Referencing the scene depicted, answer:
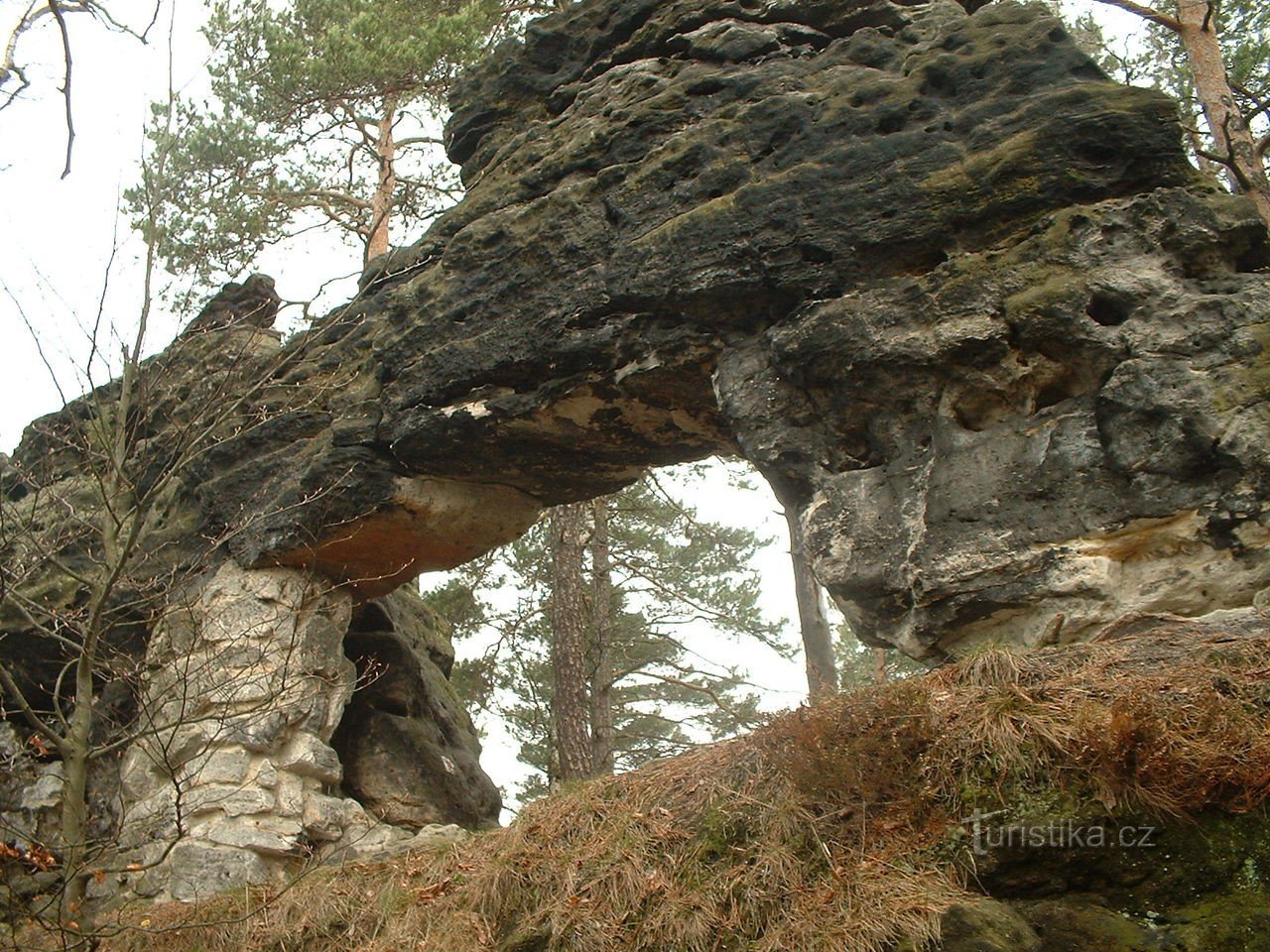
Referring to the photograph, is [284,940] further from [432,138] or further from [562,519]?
[432,138]

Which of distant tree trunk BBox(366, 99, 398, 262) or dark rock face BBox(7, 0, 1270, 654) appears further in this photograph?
distant tree trunk BBox(366, 99, 398, 262)

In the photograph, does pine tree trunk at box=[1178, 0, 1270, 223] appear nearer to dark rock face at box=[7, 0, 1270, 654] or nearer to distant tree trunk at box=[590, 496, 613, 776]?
dark rock face at box=[7, 0, 1270, 654]

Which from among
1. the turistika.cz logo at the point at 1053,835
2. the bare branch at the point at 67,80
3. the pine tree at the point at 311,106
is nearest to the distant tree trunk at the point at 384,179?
the pine tree at the point at 311,106

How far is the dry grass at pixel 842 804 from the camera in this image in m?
3.83

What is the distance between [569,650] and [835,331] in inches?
219

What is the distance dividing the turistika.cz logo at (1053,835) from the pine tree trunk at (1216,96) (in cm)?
626

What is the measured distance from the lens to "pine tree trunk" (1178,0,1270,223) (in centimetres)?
842

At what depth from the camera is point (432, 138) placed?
Answer: 13.6 m

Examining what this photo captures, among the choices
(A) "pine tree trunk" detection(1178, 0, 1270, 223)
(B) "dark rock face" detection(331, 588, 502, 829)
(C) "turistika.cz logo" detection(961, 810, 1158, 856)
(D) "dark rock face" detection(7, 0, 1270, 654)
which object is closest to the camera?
(C) "turistika.cz logo" detection(961, 810, 1158, 856)

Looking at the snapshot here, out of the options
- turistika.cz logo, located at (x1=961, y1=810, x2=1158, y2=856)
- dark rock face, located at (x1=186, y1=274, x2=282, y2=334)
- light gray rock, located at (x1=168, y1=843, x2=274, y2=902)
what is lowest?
turistika.cz logo, located at (x1=961, y1=810, x2=1158, y2=856)

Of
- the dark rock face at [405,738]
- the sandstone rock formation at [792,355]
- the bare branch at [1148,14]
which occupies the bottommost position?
the dark rock face at [405,738]

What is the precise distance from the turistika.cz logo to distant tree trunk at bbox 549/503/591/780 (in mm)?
5892

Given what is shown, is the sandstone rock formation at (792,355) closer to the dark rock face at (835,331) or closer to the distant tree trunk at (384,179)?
the dark rock face at (835,331)

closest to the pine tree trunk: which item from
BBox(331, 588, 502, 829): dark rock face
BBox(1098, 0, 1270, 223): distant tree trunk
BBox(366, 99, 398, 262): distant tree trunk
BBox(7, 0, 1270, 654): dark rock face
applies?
BBox(1098, 0, 1270, 223): distant tree trunk
